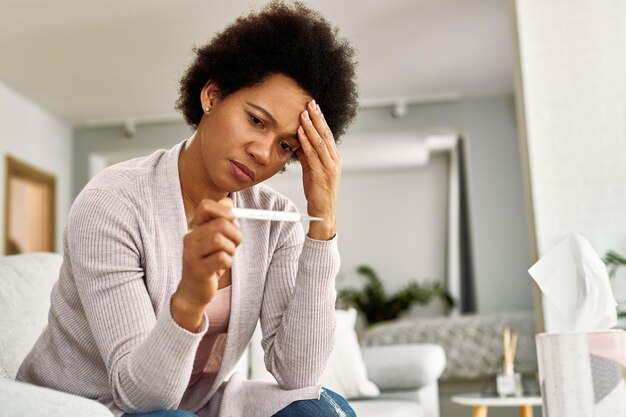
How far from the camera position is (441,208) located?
9141 mm

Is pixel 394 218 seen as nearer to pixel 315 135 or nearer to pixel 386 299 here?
pixel 386 299

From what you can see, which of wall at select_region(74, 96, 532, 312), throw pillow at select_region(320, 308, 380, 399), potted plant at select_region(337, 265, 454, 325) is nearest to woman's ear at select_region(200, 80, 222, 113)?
throw pillow at select_region(320, 308, 380, 399)

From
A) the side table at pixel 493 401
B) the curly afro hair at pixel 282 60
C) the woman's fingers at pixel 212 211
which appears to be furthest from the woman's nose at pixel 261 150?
the side table at pixel 493 401

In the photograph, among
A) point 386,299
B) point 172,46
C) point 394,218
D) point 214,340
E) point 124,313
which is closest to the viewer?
point 124,313

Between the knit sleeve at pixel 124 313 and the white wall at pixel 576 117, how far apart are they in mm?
3053

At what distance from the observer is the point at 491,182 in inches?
266

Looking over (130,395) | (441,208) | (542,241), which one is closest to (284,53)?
(130,395)

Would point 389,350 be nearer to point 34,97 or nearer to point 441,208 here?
point 34,97

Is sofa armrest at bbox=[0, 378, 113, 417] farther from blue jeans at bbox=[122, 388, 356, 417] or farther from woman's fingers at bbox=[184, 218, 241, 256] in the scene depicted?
blue jeans at bbox=[122, 388, 356, 417]

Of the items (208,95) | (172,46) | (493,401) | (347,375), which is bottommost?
(493,401)

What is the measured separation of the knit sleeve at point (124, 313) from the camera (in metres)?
1.05

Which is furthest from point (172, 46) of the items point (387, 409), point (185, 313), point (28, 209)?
point (185, 313)

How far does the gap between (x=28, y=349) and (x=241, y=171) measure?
0.74 metres

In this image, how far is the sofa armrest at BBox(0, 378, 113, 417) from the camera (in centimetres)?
73
